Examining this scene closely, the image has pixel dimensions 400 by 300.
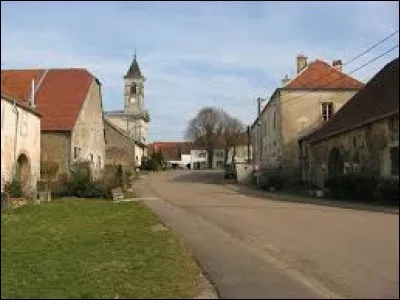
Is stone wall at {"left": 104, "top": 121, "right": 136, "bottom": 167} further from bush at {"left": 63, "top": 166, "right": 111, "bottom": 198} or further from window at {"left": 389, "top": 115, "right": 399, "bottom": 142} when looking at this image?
window at {"left": 389, "top": 115, "right": 399, "bottom": 142}

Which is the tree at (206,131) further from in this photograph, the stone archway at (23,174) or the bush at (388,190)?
the bush at (388,190)

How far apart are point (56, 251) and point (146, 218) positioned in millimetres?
9290

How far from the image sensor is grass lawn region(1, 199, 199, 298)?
7.70 metres

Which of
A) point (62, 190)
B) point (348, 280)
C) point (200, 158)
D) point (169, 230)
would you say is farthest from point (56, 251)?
point (200, 158)

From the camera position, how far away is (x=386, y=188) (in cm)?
488

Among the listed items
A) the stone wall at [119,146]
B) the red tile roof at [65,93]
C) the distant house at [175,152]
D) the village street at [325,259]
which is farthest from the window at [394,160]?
the distant house at [175,152]

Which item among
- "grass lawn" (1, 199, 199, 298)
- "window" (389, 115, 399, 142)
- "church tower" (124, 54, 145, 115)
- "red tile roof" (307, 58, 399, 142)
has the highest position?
"church tower" (124, 54, 145, 115)

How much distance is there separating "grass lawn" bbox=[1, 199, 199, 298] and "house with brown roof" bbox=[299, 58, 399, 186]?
217 cm

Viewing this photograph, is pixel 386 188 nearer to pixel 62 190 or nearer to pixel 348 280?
pixel 348 280

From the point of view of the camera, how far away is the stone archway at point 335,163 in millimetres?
5906

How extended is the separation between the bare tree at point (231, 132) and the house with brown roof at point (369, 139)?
9453 centimetres

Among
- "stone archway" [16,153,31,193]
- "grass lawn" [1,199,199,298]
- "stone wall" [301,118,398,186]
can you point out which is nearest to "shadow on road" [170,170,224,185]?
"stone archway" [16,153,31,193]

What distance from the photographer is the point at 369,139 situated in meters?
6.12

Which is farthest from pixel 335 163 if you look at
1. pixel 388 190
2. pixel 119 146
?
pixel 119 146
